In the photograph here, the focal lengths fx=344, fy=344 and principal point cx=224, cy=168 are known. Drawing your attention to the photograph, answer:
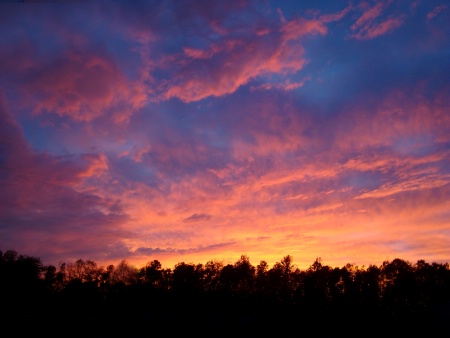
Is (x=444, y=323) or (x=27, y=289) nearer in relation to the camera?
(x=444, y=323)

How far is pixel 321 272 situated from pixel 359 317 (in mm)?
60338

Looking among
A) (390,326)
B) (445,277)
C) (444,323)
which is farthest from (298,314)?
(445,277)

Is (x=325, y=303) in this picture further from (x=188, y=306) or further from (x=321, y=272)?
(x=321, y=272)

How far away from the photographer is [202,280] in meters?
125

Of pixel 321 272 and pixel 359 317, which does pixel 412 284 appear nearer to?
pixel 321 272

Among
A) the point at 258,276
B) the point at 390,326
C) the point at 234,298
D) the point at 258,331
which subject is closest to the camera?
the point at 258,331

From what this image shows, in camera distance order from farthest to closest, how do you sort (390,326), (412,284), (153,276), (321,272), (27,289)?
1. (153,276)
2. (321,272)
3. (412,284)
4. (27,289)
5. (390,326)

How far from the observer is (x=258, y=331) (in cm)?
3653

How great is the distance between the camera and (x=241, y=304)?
184ft

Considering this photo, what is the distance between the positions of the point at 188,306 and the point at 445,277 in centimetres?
9411

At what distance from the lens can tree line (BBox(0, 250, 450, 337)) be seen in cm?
3391

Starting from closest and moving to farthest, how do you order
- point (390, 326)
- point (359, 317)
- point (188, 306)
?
1. point (390, 326)
2. point (359, 317)
3. point (188, 306)

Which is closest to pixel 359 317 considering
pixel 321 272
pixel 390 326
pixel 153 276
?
pixel 390 326

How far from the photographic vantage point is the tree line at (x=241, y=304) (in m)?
33.9
